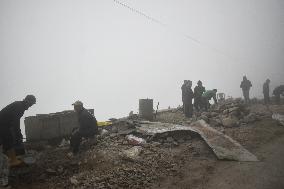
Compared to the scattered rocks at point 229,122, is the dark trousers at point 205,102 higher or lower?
higher

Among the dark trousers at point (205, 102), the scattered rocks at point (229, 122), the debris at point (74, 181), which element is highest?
the dark trousers at point (205, 102)

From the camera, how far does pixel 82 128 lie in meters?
7.69

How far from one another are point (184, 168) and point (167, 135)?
2225 millimetres

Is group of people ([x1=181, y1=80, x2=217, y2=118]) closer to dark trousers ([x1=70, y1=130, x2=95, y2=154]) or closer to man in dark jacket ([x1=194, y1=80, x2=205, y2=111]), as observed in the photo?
man in dark jacket ([x1=194, y1=80, x2=205, y2=111])

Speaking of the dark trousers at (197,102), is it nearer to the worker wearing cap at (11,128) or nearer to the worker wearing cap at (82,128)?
the worker wearing cap at (82,128)

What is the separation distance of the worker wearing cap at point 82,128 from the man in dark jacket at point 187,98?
270 inches

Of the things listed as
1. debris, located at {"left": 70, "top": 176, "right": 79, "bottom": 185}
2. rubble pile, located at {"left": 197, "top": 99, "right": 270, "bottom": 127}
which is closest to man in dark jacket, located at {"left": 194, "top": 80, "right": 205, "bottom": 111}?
rubble pile, located at {"left": 197, "top": 99, "right": 270, "bottom": 127}

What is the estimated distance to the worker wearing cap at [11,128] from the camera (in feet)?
21.1

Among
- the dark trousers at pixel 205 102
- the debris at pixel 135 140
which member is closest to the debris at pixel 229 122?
the dark trousers at pixel 205 102

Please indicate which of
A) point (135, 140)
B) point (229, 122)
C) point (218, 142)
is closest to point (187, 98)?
point (229, 122)

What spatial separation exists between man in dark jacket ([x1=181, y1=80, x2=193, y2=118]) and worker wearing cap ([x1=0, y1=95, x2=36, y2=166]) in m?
8.72

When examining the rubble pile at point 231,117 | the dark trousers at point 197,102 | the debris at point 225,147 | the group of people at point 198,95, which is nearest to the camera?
the debris at point 225,147

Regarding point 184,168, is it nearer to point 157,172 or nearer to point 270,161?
point 157,172

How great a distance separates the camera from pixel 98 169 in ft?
21.1
